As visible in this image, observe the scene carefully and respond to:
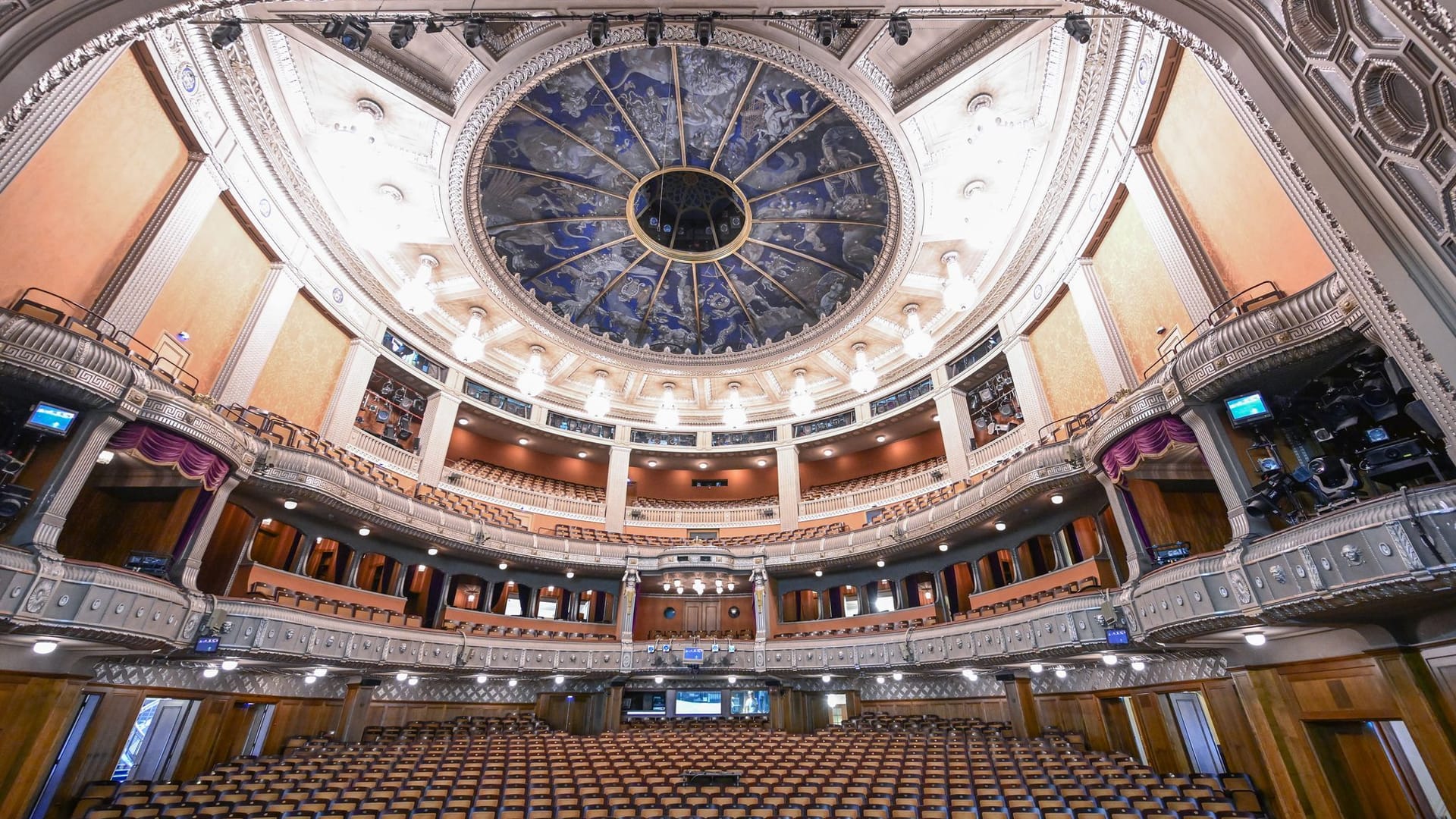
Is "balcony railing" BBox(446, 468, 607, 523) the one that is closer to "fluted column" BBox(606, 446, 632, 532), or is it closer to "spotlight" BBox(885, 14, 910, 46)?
"fluted column" BBox(606, 446, 632, 532)

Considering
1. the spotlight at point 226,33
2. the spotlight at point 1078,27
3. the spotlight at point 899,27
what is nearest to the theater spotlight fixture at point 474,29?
the spotlight at point 226,33

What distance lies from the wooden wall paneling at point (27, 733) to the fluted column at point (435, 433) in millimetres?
10823

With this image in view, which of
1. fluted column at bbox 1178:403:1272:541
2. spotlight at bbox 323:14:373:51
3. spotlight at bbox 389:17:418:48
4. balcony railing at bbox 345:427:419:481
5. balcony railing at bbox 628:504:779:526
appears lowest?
fluted column at bbox 1178:403:1272:541

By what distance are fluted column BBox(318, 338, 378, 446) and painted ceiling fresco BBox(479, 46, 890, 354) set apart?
531cm

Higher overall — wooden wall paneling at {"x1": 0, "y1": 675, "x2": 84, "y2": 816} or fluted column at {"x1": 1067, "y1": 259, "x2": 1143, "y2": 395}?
fluted column at {"x1": 1067, "y1": 259, "x2": 1143, "y2": 395}

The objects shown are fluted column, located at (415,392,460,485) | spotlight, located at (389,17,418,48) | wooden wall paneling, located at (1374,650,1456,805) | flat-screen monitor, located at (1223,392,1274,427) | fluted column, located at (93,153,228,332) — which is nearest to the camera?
wooden wall paneling, located at (1374,650,1456,805)

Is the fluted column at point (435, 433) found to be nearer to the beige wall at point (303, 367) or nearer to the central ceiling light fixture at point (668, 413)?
the beige wall at point (303, 367)

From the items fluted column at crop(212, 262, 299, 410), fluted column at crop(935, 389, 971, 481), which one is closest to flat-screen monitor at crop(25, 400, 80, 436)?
fluted column at crop(212, 262, 299, 410)

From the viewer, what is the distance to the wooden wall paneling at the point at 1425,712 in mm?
6619

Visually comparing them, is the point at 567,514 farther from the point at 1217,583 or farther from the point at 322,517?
the point at 1217,583

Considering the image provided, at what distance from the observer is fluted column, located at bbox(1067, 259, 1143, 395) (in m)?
13.2

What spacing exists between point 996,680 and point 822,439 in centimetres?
1144

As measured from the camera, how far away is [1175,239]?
11.5 meters

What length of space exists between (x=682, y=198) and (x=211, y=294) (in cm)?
1232
